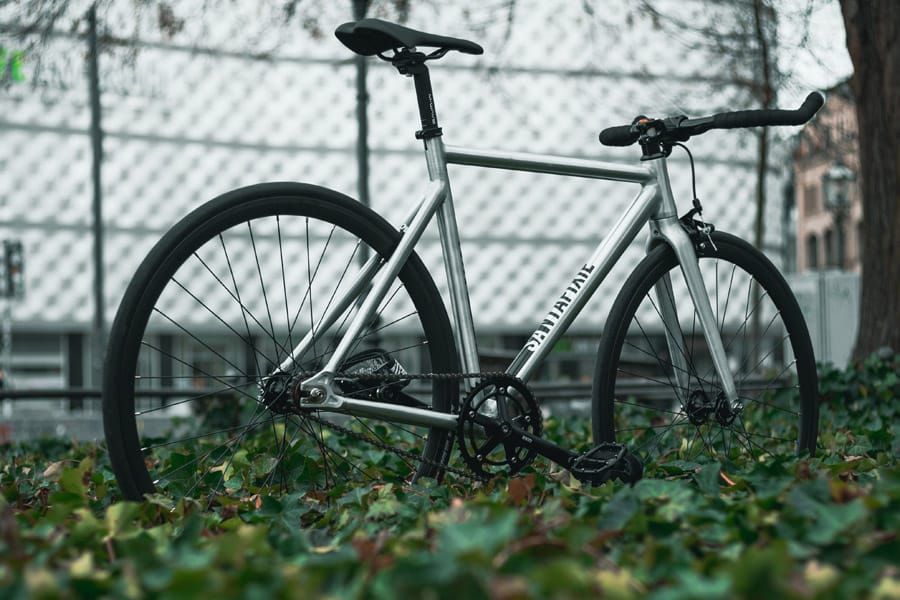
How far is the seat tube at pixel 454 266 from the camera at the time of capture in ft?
8.25

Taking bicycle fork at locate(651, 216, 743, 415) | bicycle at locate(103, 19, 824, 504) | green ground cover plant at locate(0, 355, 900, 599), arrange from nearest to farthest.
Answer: green ground cover plant at locate(0, 355, 900, 599), bicycle at locate(103, 19, 824, 504), bicycle fork at locate(651, 216, 743, 415)

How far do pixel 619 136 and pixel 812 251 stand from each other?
48392mm

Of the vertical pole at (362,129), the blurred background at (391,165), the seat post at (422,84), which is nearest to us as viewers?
the seat post at (422,84)

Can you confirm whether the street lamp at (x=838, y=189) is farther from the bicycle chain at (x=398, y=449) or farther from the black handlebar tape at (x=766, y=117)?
the bicycle chain at (x=398, y=449)

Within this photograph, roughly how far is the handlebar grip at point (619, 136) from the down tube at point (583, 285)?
12 cm

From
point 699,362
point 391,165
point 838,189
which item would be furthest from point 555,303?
point 391,165

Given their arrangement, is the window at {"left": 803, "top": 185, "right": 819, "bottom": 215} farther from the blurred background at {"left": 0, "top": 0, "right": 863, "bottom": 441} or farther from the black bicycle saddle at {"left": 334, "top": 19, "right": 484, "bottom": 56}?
the black bicycle saddle at {"left": 334, "top": 19, "right": 484, "bottom": 56}

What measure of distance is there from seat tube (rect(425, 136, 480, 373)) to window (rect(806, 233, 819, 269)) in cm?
4796

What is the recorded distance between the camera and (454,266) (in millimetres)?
2557

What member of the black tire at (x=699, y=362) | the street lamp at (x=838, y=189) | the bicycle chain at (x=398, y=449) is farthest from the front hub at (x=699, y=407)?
the street lamp at (x=838, y=189)

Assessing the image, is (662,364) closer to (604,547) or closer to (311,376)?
(311,376)

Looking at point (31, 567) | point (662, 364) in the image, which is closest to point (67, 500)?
point (31, 567)

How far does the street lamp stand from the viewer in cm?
→ 1368

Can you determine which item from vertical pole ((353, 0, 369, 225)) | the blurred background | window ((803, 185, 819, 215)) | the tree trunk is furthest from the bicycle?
window ((803, 185, 819, 215))
